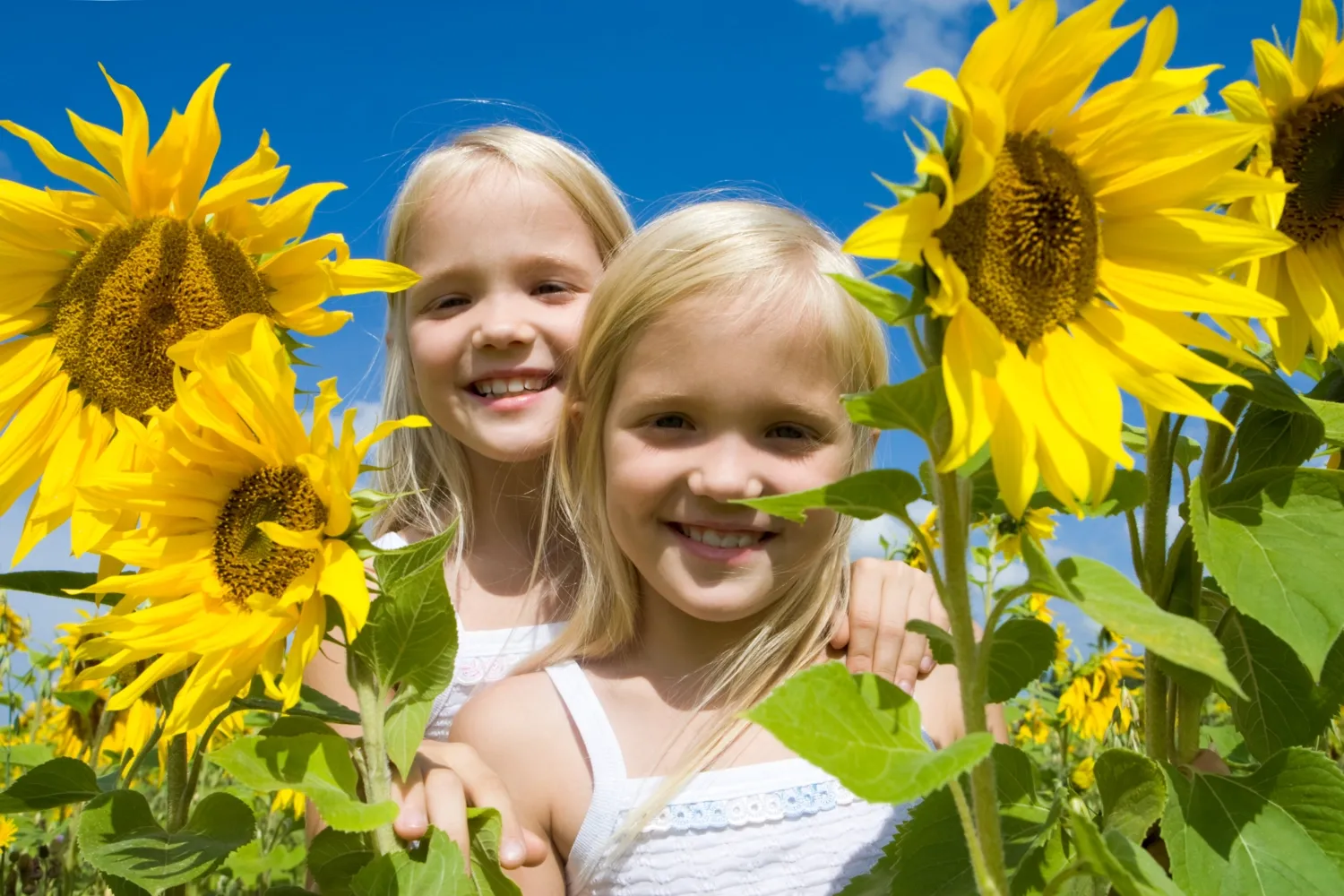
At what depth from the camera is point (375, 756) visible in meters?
1.10

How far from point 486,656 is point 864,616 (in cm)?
100

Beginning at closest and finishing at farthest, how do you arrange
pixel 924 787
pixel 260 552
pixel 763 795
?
1. pixel 924 787
2. pixel 260 552
3. pixel 763 795

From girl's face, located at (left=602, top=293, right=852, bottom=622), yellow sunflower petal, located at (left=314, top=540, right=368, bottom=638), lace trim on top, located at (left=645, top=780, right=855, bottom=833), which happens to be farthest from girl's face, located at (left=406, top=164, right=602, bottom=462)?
yellow sunflower petal, located at (left=314, top=540, right=368, bottom=638)

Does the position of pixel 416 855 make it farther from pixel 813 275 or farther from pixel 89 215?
pixel 813 275

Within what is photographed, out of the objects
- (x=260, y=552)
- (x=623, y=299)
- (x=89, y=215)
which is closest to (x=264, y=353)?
(x=260, y=552)

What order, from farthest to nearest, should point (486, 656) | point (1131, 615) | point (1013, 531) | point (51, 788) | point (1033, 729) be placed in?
point (1033, 729)
point (1013, 531)
point (486, 656)
point (51, 788)
point (1131, 615)

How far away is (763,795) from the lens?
6.51 ft

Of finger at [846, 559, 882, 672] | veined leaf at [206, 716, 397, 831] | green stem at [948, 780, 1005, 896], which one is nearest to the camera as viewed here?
green stem at [948, 780, 1005, 896]

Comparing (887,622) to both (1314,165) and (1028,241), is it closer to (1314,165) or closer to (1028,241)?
(1314,165)

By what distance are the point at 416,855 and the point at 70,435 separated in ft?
2.36

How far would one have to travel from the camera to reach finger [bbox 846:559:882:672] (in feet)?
6.59

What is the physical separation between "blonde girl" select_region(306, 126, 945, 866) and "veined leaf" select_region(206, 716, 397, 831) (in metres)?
1.56

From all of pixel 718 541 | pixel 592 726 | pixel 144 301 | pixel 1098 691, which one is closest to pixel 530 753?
pixel 592 726

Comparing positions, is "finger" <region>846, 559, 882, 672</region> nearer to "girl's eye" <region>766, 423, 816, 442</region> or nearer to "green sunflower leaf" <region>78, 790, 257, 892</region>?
"girl's eye" <region>766, 423, 816, 442</region>
